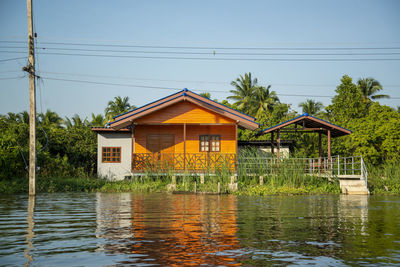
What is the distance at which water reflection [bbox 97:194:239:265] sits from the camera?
5703 millimetres

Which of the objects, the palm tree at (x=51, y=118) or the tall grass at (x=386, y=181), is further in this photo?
the palm tree at (x=51, y=118)

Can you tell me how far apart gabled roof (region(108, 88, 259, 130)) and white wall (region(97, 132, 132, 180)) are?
2.86 m

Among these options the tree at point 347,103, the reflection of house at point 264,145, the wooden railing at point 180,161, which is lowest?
the wooden railing at point 180,161

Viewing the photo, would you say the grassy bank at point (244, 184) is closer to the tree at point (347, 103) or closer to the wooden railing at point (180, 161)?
the wooden railing at point (180, 161)

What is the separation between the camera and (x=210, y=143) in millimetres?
24094

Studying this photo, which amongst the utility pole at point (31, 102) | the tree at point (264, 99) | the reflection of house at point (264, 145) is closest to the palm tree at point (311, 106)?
the tree at point (264, 99)

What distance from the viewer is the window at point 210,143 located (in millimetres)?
24062

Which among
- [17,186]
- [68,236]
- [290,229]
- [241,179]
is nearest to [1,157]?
[17,186]

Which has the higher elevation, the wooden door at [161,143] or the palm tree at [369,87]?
the palm tree at [369,87]

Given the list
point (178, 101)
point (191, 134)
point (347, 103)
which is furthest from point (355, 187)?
point (347, 103)

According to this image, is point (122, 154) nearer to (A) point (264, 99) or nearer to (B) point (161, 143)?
(B) point (161, 143)

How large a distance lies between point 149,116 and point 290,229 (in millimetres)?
15539

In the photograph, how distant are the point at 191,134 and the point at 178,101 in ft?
8.71

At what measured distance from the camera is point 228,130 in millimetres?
24250
